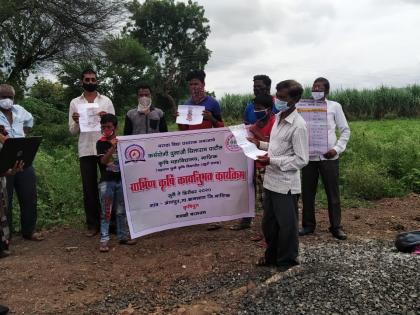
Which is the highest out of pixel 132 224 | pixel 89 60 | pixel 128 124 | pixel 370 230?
pixel 89 60

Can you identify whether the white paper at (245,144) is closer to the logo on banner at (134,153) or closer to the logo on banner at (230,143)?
the logo on banner at (230,143)

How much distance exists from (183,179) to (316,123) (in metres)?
1.78

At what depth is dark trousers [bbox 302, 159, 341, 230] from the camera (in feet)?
17.9

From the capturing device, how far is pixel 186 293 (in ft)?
13.7

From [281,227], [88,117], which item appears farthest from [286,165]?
[88,117]

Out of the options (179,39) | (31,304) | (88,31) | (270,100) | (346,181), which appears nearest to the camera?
(31,304)

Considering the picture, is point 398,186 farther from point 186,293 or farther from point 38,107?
point 38,107

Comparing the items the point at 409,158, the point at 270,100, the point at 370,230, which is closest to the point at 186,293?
the point at 270,100

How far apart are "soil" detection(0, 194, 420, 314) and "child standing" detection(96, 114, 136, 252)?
0.60ft

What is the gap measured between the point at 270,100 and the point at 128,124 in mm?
1872

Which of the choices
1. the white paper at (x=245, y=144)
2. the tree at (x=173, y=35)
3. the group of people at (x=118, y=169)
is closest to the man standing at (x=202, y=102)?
the group of people at (x=118, y=169)

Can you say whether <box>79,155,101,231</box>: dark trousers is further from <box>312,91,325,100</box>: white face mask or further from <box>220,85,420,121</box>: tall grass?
<box>220,85,420,121</box>: tall grass

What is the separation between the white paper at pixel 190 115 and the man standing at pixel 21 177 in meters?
1.92

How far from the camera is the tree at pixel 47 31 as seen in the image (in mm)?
15312
